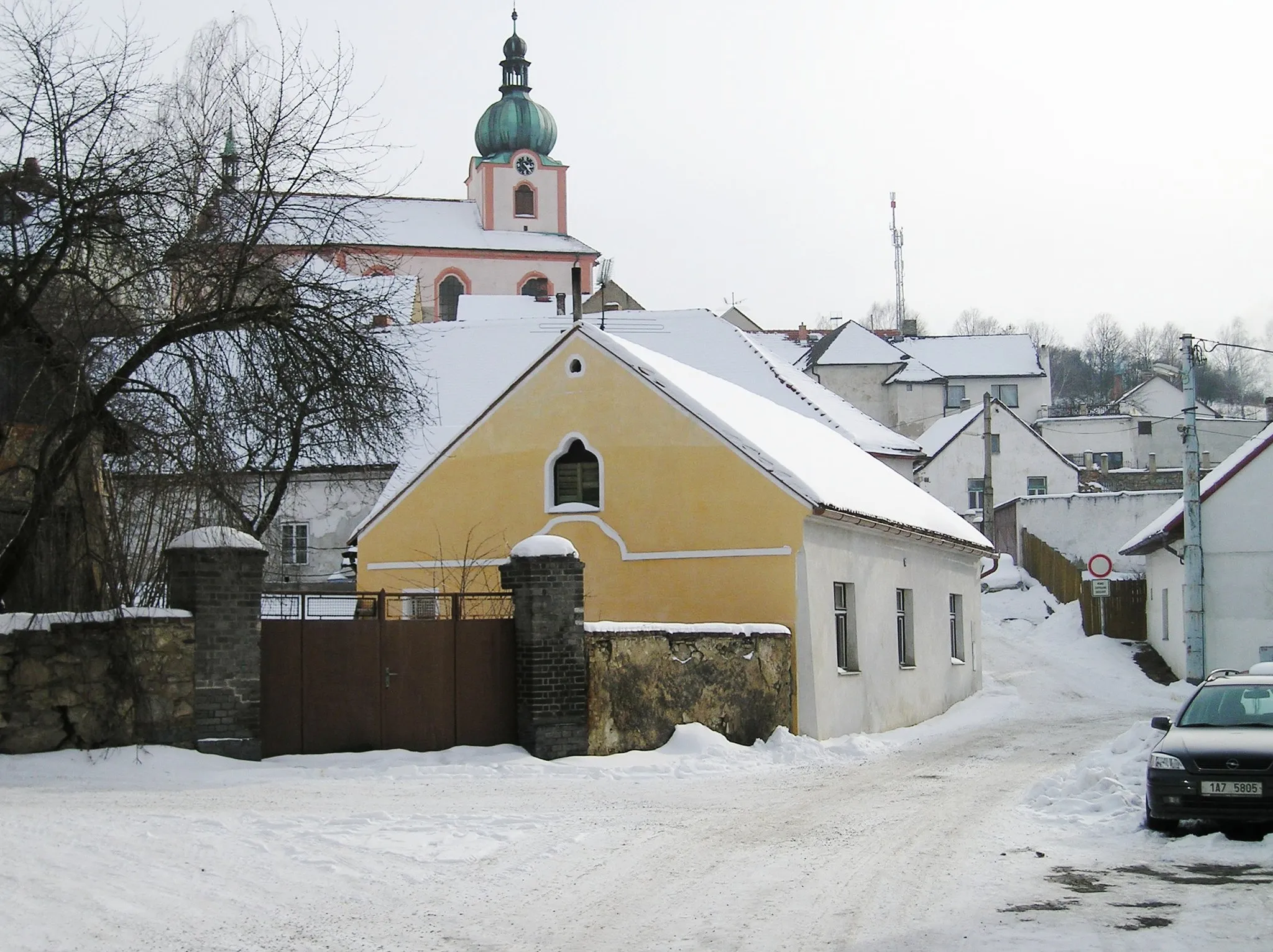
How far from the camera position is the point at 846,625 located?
21891 mm

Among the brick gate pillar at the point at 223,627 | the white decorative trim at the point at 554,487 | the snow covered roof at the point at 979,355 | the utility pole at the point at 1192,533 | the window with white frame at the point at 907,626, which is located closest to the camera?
the brick gate pillar at the point at 223,627

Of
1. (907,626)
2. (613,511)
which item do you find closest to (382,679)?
(613,511)

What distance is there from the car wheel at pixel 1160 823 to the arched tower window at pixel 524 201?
70534 mm

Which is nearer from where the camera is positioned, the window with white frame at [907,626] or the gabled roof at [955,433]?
the window with white frame at [907,626]

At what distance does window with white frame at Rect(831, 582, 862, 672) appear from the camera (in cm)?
2166

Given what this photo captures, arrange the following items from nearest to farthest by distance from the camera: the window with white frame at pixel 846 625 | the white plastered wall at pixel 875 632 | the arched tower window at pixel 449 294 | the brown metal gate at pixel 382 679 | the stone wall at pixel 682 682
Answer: the brown metal gate at pixel 382 679
the stone wall at pixel 682 682
the white plastered wall at pixel 875 632
the window with white frame at pixel 846 625
the arched tower window at pixel 449 294

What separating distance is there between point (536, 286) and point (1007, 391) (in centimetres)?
2855

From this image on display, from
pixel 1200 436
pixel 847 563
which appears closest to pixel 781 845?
pixel 847 563

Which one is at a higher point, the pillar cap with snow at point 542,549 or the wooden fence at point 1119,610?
the pillar cap with snow at point 542,549

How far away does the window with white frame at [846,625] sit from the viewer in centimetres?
2166

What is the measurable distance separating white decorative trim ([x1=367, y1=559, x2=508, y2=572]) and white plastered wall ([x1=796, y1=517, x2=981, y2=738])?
5015mm

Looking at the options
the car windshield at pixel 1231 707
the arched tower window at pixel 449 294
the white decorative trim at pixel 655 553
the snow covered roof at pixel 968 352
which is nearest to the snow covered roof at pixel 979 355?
the snow covered roof at pixel 968 352

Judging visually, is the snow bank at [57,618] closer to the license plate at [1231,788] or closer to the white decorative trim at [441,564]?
the white decorative trim at [441,564]

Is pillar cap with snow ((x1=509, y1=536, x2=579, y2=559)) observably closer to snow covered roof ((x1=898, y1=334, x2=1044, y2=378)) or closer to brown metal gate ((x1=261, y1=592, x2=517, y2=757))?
brown metal gate ((x1=261, y1=592, x2=517, y2=757))
